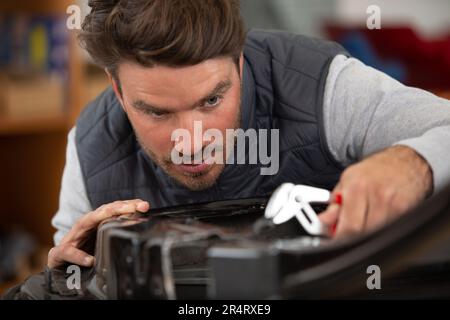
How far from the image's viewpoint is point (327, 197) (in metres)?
0.70

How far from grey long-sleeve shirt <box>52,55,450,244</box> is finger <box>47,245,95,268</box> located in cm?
30

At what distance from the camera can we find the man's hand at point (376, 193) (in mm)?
604

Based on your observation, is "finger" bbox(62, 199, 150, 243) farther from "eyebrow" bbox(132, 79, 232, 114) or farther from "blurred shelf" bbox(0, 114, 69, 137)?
"blurred shelf" bbox(0, 114, 69, 137)

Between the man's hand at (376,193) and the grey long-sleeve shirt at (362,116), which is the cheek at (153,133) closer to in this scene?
the grey long-sleeve shirt at (362,116)

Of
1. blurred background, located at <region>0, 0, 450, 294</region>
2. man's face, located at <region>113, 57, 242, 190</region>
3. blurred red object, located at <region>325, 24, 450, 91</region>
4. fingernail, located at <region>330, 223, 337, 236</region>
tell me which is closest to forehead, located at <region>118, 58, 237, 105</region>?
man's face, located at <region>113, 57, 242, 190</region>

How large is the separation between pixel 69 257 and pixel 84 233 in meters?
0.03

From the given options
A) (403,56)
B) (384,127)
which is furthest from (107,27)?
(403,56)

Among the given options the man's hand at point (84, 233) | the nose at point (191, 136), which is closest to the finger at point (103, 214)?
the man's hand at point (84, 233)

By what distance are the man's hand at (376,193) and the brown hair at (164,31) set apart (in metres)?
0.31

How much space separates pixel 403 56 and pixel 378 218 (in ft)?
5.64

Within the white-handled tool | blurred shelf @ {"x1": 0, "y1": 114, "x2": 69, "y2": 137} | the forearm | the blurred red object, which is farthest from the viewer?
the blurred red object

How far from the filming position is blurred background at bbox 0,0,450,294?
1948 millimetres
